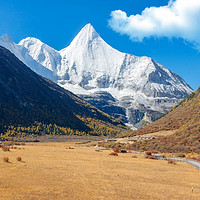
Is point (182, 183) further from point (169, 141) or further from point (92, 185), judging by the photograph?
point (169, 141)

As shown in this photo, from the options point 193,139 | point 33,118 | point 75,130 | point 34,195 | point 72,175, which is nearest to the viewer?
point 34,195

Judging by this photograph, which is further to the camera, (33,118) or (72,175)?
(33,118)

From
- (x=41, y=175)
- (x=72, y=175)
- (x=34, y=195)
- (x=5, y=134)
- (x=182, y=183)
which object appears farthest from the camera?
(x=5, y=134)

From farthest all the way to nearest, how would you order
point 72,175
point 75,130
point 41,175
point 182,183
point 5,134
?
Answer: 1. point 75,130
2. point 5,134
3. point 182,183
4. point 72,175
5. point 41,175

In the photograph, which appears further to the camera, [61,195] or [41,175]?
[41,175]

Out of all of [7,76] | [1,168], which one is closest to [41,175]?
[1,168]

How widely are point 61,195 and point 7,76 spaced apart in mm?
155238

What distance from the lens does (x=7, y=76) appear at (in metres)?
152

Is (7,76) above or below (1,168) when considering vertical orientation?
above

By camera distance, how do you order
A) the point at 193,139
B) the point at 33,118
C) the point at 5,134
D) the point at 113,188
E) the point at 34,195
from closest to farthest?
the point at 34,195, the point at 113,188, the point at 193,139, the point at 5,134, the point at 33,118

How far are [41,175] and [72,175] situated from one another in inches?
72.8

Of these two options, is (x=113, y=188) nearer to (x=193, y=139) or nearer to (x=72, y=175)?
(x=72, y=175)

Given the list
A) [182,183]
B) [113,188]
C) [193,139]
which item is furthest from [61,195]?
[193,139]

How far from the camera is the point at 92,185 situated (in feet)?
39.0
